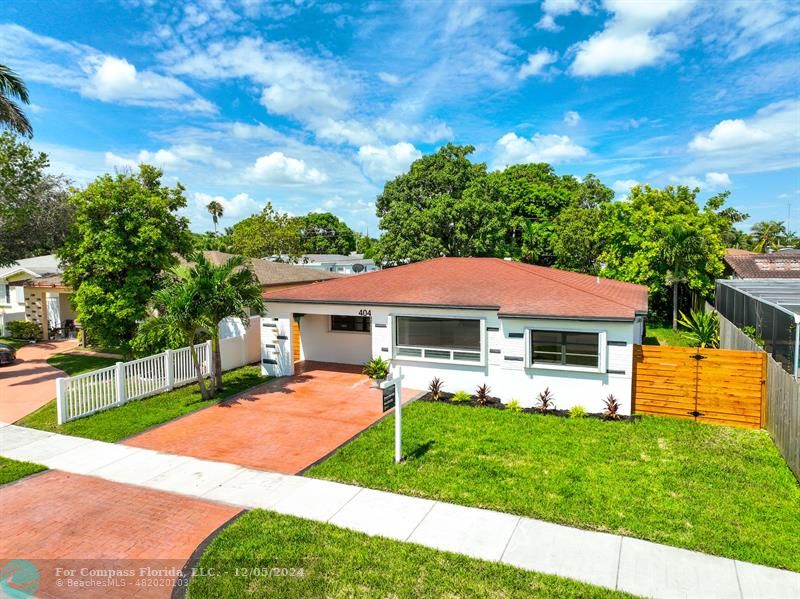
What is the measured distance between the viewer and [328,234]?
93.8 m

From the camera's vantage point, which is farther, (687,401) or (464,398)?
(464,398)

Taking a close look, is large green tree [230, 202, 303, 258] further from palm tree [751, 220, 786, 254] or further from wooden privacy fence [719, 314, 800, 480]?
palm tree [751, 220, 786, 254]

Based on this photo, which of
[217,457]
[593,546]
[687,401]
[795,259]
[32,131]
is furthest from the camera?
[795,259]

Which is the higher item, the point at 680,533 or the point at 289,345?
the point at 289,345

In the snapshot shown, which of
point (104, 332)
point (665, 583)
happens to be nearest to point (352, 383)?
point (104, 332)

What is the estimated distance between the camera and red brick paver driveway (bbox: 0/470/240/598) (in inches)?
239

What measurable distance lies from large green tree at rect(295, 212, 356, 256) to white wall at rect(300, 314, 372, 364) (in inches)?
2705

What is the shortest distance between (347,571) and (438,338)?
1020 centimetres

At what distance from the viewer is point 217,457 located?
992cm

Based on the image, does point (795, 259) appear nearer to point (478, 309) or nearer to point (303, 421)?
point (478, 309)

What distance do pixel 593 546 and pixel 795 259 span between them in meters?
28.7

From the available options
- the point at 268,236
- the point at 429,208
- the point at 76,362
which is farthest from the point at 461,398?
the point at 268,236

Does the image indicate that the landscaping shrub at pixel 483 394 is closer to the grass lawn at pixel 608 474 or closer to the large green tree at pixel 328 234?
the grass lawn at pixel 608 474

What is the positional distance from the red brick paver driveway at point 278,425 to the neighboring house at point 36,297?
15.7 metres
